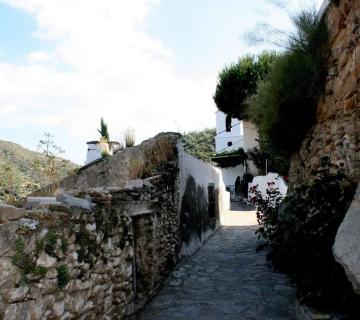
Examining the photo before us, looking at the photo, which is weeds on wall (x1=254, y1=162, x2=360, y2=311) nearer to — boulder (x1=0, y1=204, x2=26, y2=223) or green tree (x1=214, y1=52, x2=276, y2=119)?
boulder (x1=0, y1=204, x2=26, y2=223)

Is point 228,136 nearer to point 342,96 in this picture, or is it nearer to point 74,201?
point 342,96

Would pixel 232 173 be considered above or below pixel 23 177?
above

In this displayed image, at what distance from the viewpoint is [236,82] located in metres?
21.0

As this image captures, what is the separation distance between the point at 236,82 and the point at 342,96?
54.1ft

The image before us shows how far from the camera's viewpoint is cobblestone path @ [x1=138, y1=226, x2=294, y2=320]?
5.06 meters

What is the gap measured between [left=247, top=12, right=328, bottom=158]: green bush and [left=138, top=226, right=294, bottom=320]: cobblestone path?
2.56 meters

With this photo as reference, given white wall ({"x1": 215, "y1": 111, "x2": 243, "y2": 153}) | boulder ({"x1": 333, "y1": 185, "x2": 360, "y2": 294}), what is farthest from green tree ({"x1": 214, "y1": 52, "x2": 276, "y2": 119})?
boulder ({"x1": 333, "y1": 185, "x2": 360, "y2": 294})

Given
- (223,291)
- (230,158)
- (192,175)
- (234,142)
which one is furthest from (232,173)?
(223,291)

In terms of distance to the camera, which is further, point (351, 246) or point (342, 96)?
point (342, 96)

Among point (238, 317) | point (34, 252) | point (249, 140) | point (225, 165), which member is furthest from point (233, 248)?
point (225, 165)

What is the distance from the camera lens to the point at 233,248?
9.45 meters

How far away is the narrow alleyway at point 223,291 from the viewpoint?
5066 millimetres

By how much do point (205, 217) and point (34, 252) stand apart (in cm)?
827

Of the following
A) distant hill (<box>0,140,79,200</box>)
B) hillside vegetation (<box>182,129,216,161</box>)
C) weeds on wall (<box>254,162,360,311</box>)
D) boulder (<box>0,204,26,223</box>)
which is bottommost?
weeds on wall (<box>254,162,360,311</box>)
